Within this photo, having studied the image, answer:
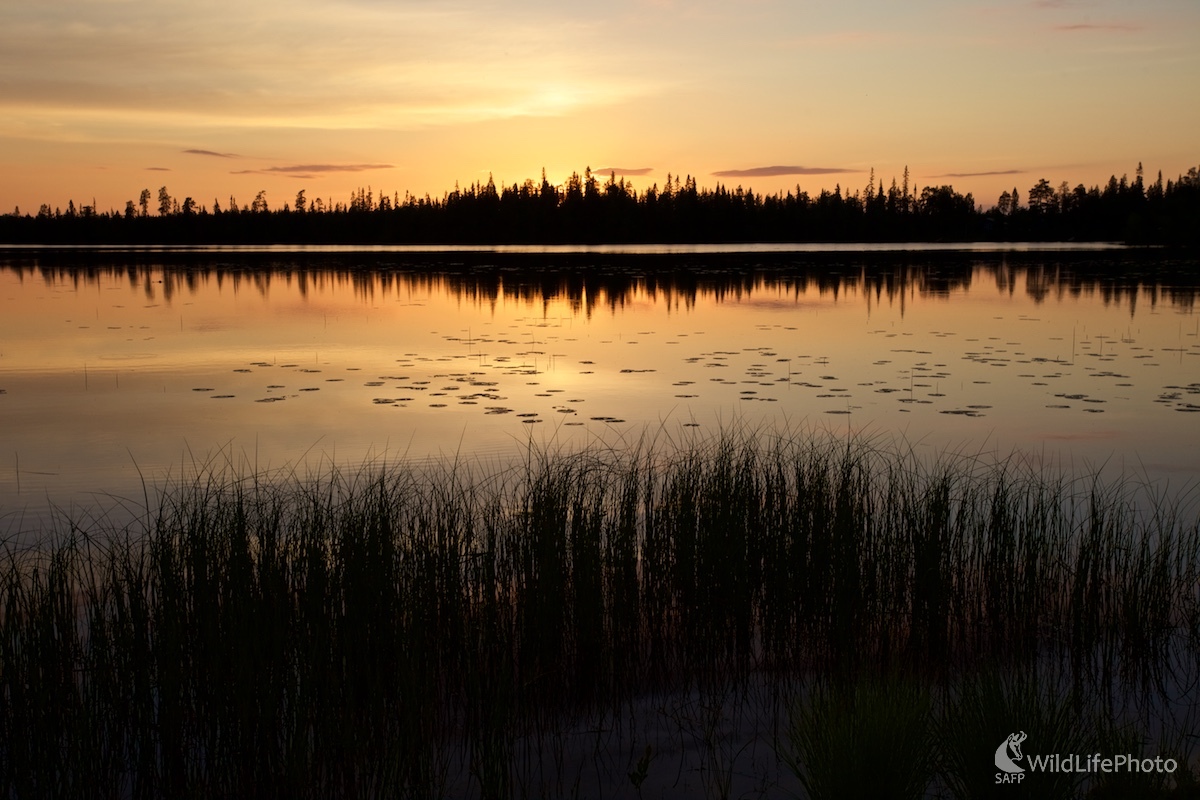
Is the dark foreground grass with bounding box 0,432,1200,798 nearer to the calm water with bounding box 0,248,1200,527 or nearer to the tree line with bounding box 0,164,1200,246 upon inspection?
the calm water with bounding box 0,248,1200,527

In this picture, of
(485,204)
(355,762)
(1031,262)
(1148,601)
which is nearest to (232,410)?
(355,762)

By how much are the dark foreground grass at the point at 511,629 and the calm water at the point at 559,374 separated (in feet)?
9.43

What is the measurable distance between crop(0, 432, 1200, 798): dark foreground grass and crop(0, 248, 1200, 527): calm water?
9.43 ft

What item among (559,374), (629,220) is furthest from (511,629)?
(629,220)

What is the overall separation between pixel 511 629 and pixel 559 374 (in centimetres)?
1238

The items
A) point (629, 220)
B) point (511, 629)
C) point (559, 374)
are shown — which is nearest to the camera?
point (511, 629)

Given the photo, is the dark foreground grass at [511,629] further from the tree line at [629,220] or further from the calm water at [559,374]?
the tree line at [629,220]

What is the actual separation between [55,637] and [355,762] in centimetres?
189

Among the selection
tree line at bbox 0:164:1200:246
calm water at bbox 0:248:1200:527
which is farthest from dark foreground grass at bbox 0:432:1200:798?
tree line at bbox 0:164:1200:246

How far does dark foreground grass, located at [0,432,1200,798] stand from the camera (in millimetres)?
5125

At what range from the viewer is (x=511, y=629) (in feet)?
20.6

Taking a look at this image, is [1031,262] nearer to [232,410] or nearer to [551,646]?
[232,410]

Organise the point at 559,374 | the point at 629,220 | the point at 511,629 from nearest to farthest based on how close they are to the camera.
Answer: the point at 511,629 < the point at 559,374 < the point at 629,220

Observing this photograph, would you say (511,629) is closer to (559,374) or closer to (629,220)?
(559,374)
